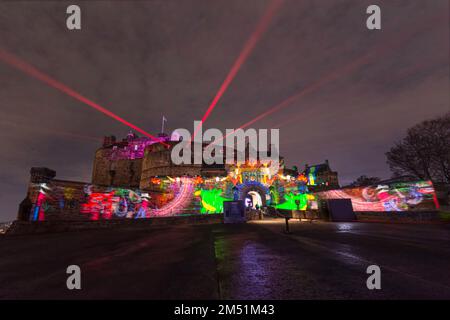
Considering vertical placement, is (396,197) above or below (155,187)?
below

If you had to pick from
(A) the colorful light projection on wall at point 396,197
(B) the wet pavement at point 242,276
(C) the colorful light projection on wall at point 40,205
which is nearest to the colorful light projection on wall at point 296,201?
(A) the colorful light projection on wall at point 396,197

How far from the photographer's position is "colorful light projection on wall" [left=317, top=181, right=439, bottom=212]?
12703 millimetres

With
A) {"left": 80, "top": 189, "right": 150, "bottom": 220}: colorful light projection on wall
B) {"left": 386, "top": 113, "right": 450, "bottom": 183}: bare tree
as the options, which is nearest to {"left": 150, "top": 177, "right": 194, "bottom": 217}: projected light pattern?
{"left": 80, "top": 189, "right": 150, "bottom": 220}: colorful light projection on wall

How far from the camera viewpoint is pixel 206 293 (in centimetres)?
199

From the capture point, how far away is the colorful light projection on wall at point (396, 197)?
1270 centimetres

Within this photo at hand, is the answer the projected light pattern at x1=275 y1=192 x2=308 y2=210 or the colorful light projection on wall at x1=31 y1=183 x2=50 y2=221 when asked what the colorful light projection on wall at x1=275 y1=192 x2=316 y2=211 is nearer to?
the projected light pattern at x1=275 y1=192 x2=308 y2=210

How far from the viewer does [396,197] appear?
1444 centimetres

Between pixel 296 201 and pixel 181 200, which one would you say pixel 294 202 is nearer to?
pixel 296 201

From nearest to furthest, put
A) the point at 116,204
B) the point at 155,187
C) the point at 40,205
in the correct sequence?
the point at 40,205 < the point at 116,204 < the point at 155,187

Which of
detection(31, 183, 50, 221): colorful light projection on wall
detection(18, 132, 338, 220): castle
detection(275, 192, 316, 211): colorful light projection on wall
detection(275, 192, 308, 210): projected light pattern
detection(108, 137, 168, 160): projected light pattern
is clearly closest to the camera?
detection(31, 183, 50, 221): colorful light projection on wall

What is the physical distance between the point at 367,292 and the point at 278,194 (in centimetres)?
2500

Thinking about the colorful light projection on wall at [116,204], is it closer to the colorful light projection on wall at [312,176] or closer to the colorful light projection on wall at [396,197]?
the colorful light projection on wall at [396,197]

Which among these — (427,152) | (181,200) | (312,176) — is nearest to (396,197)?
(427,152)
